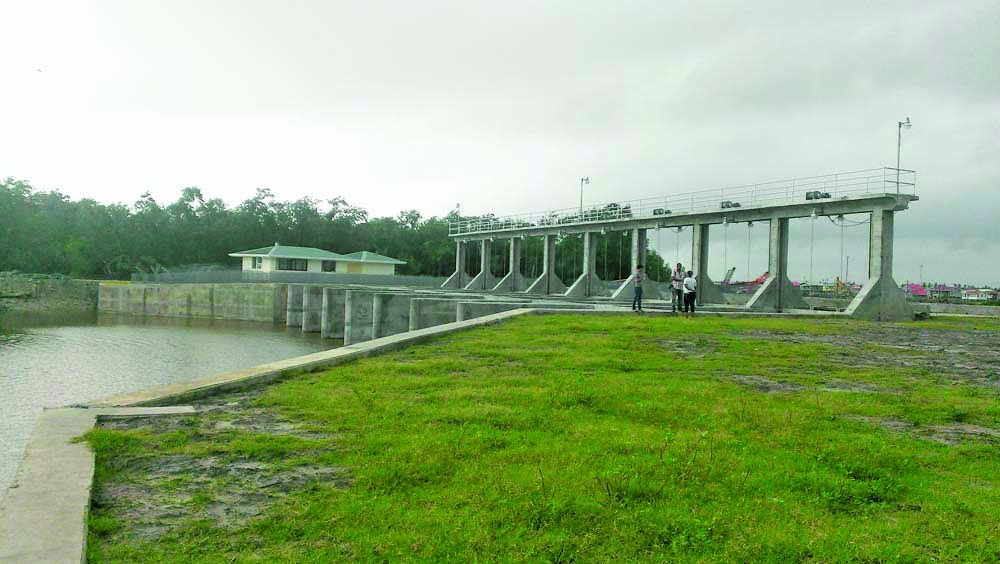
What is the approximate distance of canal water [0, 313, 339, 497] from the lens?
65.5 feet

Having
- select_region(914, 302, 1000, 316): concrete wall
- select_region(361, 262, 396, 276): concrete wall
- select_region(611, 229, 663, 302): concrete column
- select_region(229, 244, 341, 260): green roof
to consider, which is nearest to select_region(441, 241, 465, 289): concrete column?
select_region(361, 262, 396, 276): concrete wall

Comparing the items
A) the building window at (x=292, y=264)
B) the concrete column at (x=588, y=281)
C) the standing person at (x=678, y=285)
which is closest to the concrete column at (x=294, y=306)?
the building window at (x=292, y=264)

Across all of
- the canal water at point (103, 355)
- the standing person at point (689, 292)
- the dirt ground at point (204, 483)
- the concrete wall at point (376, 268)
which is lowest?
the canal water at point (103, 355)

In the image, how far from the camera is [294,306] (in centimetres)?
5638

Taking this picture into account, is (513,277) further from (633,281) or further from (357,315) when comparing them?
(633,281)

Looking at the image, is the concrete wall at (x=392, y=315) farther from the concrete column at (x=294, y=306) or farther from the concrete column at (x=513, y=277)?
the concrete column at (x=294, y=306)

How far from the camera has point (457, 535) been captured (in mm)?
4535

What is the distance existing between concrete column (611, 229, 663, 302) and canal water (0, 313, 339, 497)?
58.3ft

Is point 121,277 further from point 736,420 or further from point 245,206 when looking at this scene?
point 736,420

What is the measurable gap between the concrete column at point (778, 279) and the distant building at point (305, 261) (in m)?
49.8

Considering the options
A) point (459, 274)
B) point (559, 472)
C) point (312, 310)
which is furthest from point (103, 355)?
point (459, 274)

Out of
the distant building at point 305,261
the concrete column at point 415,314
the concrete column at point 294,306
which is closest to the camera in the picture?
the concrete column at point 415,314

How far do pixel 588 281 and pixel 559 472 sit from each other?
132 ft

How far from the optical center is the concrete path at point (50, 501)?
4281 millimetres
